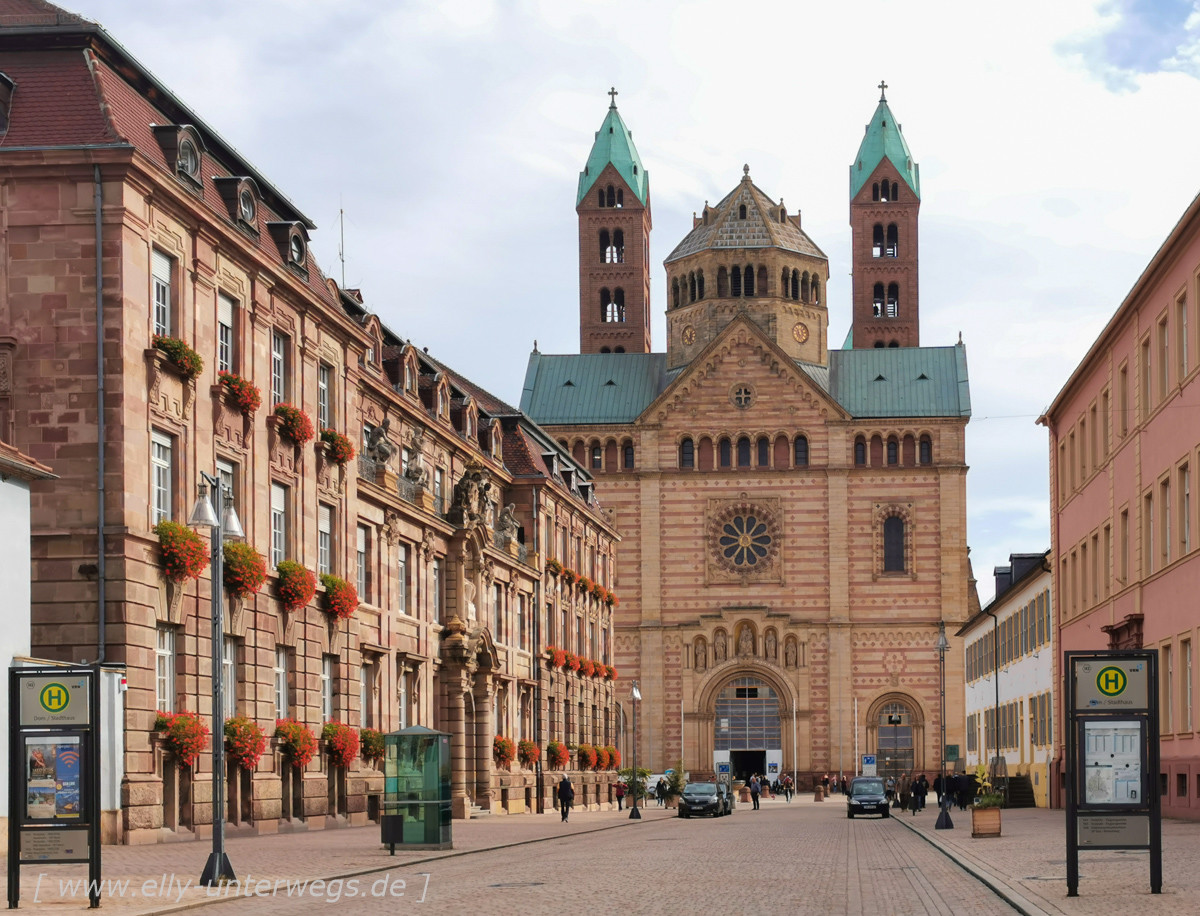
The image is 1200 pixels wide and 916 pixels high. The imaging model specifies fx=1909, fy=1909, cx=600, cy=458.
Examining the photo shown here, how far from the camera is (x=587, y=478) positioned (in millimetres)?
87875

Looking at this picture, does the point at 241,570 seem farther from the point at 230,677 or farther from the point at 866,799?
the point at 866,799

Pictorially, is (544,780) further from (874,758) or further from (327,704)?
(874,758)

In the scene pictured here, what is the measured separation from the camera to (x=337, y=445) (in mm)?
43531

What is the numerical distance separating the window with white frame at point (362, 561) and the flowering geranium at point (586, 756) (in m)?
26.8

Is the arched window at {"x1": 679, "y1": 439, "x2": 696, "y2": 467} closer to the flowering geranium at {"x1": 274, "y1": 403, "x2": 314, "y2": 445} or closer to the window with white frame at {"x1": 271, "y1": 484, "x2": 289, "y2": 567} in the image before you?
the flowering geranium at {"x1": 274, "y1": 403, "x2": 314, "y2": 445}

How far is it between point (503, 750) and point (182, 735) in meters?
27.3

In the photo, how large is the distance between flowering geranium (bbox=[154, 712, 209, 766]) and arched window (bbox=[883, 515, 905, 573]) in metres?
76.1

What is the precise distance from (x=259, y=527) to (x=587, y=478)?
4944 centimetres

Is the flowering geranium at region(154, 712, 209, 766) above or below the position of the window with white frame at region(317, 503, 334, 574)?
below

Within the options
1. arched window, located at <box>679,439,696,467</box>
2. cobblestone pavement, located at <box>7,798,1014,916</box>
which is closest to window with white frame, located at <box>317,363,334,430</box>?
cobblestone pavement, located at <box>7,798,1014,916</box>

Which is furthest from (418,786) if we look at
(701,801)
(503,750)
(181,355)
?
(701,801)

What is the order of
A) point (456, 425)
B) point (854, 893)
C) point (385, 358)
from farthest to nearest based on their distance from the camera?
point (456, 425)
point (385, 358)
point (854, 893)

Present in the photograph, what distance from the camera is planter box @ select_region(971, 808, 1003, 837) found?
38.4m

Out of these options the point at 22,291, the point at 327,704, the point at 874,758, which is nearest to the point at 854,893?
the point at 22,291
